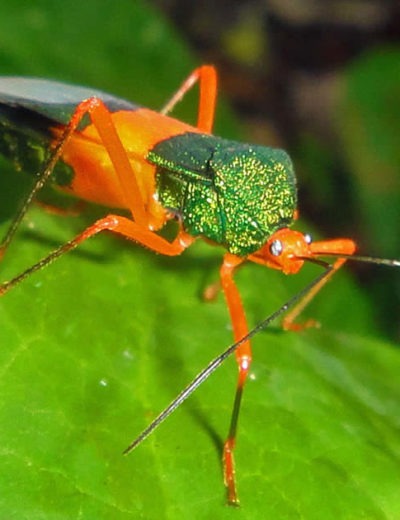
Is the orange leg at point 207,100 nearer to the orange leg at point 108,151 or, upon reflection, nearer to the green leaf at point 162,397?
the green leaf at point 162,397

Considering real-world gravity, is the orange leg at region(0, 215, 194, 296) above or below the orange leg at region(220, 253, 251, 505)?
above

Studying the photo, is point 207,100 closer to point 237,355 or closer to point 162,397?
point 237,355

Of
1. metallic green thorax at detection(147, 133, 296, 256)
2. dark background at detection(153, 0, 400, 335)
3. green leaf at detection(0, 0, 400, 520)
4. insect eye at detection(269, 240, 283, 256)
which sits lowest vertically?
dark background at detection(153, 0, 400, 335)

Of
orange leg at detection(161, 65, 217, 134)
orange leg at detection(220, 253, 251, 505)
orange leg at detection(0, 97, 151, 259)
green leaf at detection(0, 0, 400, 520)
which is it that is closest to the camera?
green leaf at detection(0, 0, 400, 520)

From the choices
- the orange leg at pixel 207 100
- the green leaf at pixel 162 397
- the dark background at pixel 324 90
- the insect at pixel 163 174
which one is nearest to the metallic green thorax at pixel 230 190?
the insect at pixel 163 174

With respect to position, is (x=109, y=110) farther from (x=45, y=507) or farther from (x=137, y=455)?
(x=45, y=507)

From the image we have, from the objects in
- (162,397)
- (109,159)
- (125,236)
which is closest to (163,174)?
(109,159)

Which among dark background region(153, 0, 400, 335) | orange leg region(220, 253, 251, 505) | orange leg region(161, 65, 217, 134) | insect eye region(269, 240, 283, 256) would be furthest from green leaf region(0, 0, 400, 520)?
dark background region(153, 0, 400, 335)

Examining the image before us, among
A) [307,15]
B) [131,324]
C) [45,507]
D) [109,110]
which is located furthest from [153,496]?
[307,15]

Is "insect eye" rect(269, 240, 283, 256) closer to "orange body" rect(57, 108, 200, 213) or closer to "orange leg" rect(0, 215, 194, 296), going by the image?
"orange leg" rect(0, 215, 194, 296)
